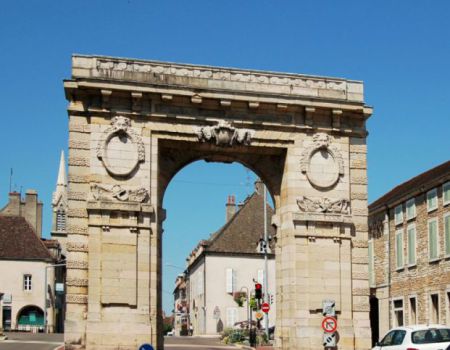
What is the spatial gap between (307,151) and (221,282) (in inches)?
1314

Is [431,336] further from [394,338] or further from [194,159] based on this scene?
[194,159]

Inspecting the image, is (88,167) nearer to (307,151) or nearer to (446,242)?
(307,151)

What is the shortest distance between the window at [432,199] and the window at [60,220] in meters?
56.7

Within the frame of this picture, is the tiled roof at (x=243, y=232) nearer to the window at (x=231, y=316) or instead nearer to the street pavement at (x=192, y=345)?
the window at (x=231, y=316)

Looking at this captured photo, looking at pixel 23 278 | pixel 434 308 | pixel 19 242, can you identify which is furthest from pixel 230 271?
pixel 434 308

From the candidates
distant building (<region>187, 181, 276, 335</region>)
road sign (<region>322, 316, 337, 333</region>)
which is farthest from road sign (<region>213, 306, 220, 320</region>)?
road sign (<region>322, 316, 337, 333</region>)

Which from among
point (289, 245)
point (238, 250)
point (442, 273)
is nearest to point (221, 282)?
point (238, 250)

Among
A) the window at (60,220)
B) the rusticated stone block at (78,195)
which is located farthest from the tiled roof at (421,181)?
the window at (60,220)

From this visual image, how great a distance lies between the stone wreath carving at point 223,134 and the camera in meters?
24.8

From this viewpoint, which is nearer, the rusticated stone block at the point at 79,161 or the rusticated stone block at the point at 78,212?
the rusticated stone block at the point at 78,212

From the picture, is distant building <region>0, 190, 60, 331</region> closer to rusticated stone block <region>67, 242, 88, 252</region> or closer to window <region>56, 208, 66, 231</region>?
window <region>56, 208, 66, 231</region>

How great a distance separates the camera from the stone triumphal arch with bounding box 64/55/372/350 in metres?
23.5

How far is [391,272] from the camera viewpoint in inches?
1574

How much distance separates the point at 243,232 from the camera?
59500mm
